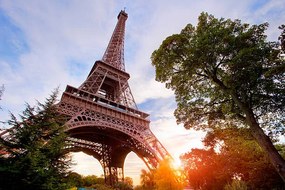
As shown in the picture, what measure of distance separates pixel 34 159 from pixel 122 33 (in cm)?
3434

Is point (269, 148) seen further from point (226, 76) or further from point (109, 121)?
point (109, 121)

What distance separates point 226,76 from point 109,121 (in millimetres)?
15836

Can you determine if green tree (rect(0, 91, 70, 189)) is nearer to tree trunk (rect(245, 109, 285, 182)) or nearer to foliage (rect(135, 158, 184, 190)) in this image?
tree trunk (rect(245, 109, 285, 182))

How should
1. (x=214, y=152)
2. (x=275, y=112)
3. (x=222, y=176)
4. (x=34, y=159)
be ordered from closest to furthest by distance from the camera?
(x=34, y=159) → (x=275, y=112) → (x=222, y=176) → (x=214, y=152)

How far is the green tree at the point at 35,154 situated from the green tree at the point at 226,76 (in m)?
6.49

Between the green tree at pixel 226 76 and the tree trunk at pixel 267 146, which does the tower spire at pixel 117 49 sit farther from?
the tree trunk at pixel 267 146

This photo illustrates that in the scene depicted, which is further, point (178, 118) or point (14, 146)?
point (178, 118)

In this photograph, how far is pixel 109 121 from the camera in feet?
70.8

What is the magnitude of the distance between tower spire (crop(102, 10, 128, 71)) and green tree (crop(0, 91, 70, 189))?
2249 cm

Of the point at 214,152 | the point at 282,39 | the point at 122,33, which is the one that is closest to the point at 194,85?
the point at 282,39

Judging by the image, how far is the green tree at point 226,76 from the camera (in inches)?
316

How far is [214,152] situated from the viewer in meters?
30.4

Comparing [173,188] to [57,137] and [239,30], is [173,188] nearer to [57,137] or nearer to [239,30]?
[57,137]

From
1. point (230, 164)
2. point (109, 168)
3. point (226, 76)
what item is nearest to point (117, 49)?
point (109, 168)
